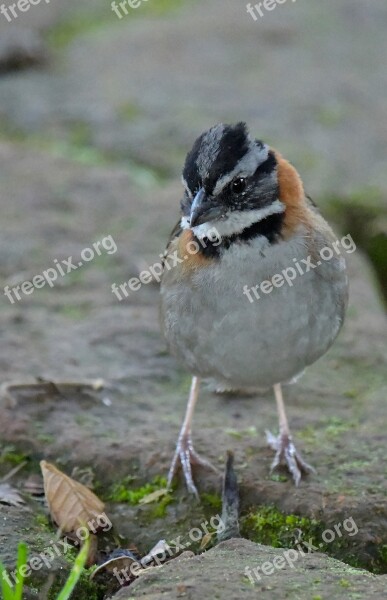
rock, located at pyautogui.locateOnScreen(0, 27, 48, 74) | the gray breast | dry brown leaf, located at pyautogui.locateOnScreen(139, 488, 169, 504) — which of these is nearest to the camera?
the gray breast

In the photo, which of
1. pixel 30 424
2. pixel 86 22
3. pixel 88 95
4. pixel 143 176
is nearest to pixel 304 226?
pixel 30 424

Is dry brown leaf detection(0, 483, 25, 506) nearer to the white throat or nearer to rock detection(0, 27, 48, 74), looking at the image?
the white throat

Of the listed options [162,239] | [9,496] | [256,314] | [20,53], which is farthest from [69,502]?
[20,53]

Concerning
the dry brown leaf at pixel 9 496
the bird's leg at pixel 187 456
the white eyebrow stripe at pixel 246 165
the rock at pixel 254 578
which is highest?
the white eyebrow stripe at pixel 246 165

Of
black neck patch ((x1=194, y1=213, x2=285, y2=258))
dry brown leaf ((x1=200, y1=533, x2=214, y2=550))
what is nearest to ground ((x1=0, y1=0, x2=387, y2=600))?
dry brown leaf ((x1=200, y1=533, x2=214, y2=550))

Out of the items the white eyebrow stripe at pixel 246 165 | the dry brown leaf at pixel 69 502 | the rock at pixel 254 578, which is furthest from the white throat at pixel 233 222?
the rock at pixel 254 578

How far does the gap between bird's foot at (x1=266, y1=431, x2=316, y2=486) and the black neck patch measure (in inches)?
36.1

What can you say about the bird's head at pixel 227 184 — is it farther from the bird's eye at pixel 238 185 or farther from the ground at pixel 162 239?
the ground at pixel 162 239

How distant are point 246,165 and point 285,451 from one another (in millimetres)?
1246

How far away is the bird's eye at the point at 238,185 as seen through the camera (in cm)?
412

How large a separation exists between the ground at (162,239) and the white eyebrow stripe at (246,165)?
48.9 inches

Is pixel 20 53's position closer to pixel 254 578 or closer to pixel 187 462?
pixel 187 462

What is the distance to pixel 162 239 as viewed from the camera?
246 inches

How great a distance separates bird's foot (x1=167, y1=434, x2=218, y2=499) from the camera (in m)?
4.32
